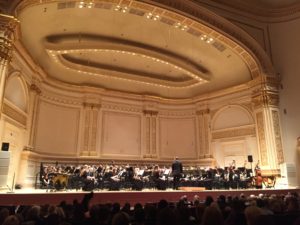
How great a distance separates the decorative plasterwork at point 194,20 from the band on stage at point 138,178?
4.94 meters

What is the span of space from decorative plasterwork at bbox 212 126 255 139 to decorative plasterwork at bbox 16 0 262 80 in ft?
9.20

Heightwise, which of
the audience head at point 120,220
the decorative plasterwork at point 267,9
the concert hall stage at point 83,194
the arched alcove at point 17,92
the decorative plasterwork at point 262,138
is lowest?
the concert hall stage at point 83,194

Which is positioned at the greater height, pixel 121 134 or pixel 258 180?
pixel 121 134

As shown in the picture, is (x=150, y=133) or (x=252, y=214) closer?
(x=252, y=214)

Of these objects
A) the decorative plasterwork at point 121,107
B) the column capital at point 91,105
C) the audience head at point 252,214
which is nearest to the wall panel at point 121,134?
Answer: the decorative plasterwork at point 121,107

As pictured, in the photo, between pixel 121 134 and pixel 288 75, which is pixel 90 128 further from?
pixel 288 75

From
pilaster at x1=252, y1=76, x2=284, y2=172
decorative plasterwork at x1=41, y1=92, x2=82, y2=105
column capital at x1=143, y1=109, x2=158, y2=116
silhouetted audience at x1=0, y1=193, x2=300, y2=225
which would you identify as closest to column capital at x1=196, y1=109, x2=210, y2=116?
column capital at x1=143, y1=109, x2=158, y2=116

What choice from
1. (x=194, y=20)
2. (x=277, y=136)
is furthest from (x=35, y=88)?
(x=277, y=136)

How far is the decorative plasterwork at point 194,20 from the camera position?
948 centimetres

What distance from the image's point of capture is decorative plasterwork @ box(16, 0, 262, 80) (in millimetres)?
9484

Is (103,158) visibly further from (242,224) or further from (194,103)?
(242,224)

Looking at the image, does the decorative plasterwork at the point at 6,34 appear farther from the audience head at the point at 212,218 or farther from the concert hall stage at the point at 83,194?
the audience head at the point at 212,218

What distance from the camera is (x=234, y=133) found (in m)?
14.5

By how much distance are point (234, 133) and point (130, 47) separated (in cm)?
713
